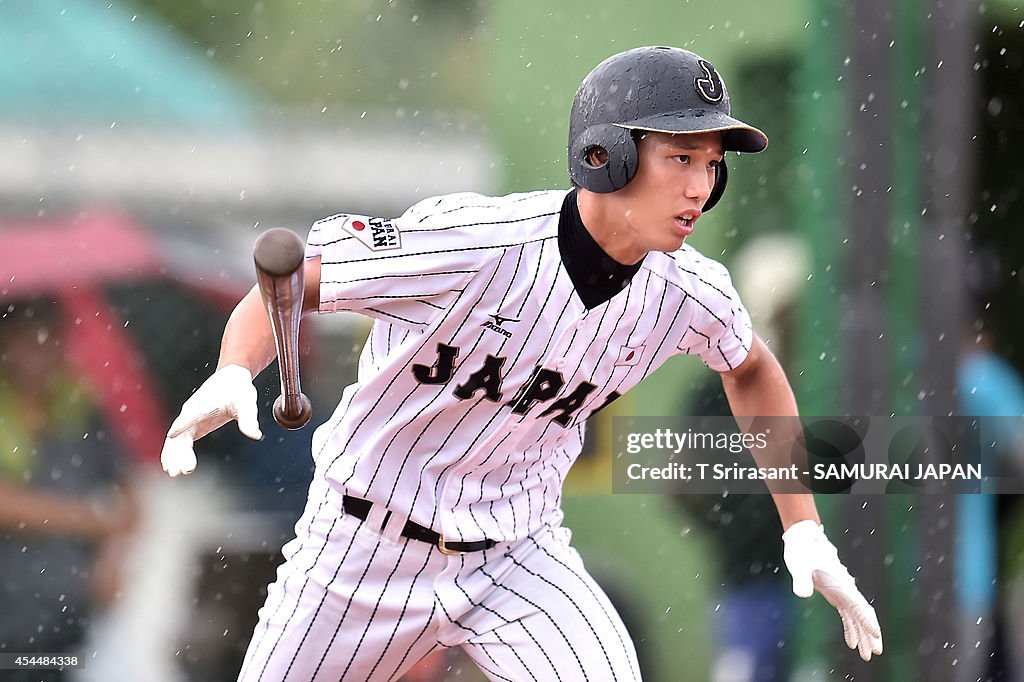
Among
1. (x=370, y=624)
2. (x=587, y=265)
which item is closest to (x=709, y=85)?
(x=587, y=265)

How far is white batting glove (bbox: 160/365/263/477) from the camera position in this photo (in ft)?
6.26

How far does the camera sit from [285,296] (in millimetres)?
1645

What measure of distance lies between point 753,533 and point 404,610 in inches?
77.6

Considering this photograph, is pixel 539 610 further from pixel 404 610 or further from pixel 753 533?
pixel 753 533

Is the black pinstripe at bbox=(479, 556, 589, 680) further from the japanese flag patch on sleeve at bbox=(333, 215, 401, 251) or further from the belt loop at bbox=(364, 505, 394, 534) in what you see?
the japanese flag patch on sleeve at bbox=(333, 215, 401, 251)

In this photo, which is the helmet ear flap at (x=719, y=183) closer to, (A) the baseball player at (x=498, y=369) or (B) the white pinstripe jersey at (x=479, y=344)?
(A) the baseball player at (x=498, y=369)

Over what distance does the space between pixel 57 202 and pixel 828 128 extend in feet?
7.82

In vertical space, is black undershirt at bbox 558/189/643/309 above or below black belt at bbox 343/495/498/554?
above

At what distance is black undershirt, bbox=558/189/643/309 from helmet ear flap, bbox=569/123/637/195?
0.09 metres

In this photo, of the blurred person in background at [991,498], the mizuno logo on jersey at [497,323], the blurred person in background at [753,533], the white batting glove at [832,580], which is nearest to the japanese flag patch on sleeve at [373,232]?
the mizuno logo on jersey at [497,323]

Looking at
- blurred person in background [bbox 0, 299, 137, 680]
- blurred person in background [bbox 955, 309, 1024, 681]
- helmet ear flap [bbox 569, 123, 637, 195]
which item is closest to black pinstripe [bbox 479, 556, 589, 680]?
helmet ear flap [bbox 569, 123, 637, 195]

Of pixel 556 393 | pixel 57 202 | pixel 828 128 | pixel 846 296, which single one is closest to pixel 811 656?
pixel 846 296

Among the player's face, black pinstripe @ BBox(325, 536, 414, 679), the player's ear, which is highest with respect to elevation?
the player's ear

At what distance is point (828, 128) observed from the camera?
155 inches
